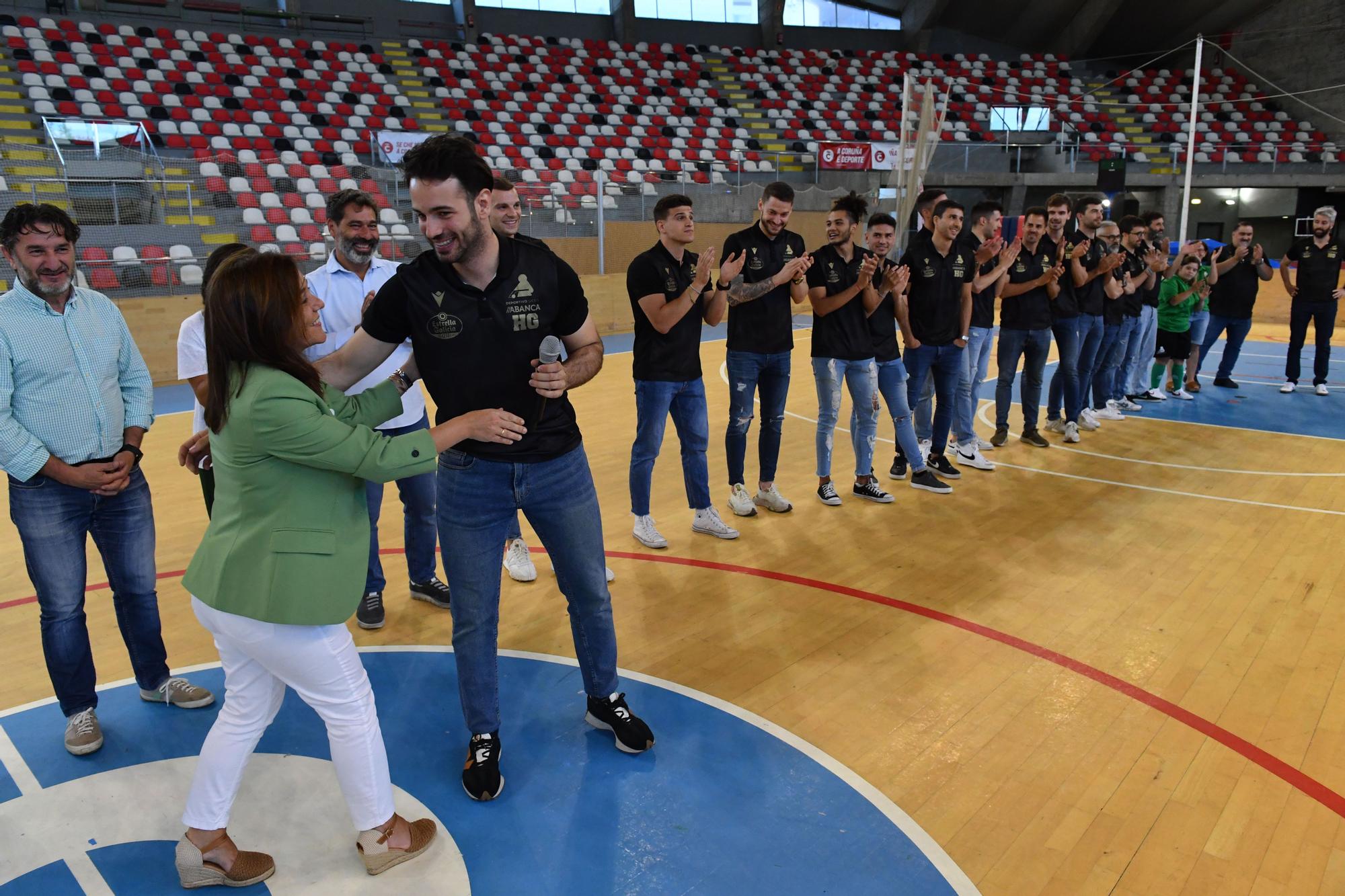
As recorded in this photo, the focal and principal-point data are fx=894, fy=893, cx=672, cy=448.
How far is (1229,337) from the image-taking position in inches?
406

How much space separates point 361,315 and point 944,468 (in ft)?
15.0

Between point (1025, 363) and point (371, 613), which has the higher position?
point (1025, 363)

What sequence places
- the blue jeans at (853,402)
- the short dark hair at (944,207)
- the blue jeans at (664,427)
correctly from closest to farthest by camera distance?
the blue jeans at (664,427), the blue jeans at (853,402), the short dark hair at (944,207)

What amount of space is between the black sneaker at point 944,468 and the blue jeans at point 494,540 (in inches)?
168

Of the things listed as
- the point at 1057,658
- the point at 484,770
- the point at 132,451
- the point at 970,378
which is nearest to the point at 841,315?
the point at 970,378

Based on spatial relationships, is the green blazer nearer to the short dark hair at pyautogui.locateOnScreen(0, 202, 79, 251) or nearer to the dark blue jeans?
the short dark hair at pyautogui.locateOnScreen(0, 202, 79, 251)

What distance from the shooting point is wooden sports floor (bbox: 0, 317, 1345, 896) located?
2.83 m

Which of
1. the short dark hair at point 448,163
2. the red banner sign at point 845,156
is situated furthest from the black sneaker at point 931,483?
the red banner sign at point 845,156

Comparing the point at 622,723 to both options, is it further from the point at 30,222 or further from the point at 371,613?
the point at 30,222

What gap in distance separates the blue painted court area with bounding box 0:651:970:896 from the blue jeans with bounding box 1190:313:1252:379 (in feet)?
30.0

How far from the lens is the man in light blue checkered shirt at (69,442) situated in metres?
3.03

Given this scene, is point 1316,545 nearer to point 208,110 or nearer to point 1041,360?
point 1041,360

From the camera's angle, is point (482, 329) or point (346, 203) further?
point (346, 203)

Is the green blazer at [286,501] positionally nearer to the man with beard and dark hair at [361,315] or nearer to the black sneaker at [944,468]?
the man with beard and dark hair at [361,315]
